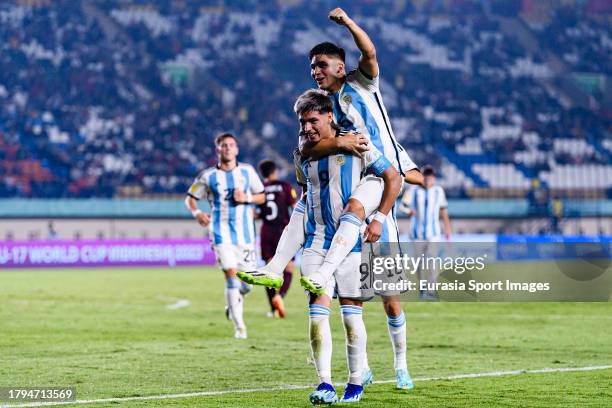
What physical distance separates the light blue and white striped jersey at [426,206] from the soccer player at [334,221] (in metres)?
12.6

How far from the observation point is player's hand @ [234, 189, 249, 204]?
40.4ft

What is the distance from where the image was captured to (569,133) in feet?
147

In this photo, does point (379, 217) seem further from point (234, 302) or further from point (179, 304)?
point (179, 304)

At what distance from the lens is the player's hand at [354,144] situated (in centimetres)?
652

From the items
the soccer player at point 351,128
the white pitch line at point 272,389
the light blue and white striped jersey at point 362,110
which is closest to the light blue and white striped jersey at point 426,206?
the white pitch line at point 272,389

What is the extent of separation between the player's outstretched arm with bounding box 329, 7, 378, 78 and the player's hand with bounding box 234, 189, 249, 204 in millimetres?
5704

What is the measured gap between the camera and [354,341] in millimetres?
6629

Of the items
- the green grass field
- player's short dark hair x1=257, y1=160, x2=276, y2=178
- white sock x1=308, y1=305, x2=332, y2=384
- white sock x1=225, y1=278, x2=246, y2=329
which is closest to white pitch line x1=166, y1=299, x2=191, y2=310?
the green grass field

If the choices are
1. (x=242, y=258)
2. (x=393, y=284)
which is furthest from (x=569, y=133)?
(x=393, y=284)

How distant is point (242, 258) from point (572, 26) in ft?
141

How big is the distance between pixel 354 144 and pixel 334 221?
19.8 inches

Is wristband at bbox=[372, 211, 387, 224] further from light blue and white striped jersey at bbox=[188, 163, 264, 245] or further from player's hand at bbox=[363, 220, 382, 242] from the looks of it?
light blue and white striped jersey at bbox=[188, 163, 264, 245]

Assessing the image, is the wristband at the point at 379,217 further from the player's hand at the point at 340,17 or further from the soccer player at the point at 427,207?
the soccer player at the point at 427,207

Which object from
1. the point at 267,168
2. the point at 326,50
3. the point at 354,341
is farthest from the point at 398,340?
the point at 267,168
